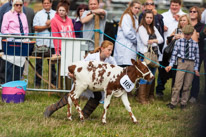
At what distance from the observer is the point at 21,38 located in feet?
27.5

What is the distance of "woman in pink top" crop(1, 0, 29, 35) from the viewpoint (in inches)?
342

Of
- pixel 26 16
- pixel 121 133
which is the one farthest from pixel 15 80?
pixel 121 133

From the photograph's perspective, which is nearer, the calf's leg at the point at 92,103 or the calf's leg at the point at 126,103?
the calf's leg at the point at 126,103

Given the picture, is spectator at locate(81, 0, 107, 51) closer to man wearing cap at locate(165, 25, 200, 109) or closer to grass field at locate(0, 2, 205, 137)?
grass field at locate(0, 2, 205, 137)

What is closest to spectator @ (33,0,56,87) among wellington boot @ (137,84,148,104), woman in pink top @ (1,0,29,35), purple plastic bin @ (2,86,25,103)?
woman in pink top @ (1,0,29,35)

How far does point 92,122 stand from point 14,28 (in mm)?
3237

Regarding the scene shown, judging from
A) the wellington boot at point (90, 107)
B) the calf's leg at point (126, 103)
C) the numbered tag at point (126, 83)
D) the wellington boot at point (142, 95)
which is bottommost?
the wellington boot at point (142, 95)

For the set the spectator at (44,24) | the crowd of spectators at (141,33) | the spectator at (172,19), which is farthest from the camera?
the spectator at (44,24)

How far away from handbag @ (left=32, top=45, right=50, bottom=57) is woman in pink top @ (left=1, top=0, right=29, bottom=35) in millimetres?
441

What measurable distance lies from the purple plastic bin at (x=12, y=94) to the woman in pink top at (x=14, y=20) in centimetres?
133

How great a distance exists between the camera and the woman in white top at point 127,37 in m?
8.55

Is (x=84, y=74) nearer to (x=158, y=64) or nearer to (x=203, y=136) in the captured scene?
(x=158, y=64)

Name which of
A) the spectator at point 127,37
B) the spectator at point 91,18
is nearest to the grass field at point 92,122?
the spectator at point 127,37

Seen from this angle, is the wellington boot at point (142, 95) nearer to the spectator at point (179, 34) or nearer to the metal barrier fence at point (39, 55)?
the spectator at point (179, 34)
